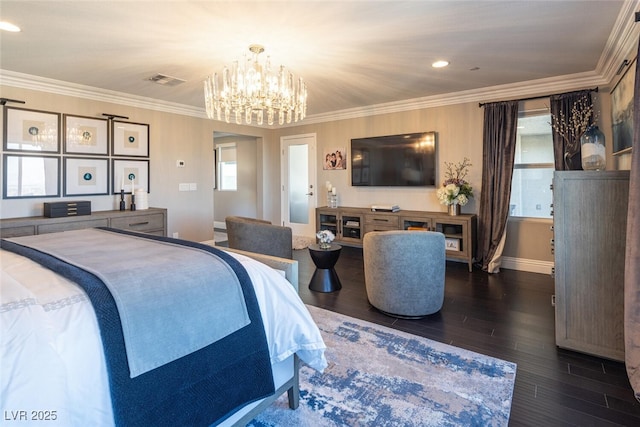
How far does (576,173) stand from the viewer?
2.36 metres

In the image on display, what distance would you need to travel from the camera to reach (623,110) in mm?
2932

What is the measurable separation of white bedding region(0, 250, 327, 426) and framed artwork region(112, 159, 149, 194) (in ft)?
12.7

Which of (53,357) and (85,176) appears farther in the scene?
(85,176)

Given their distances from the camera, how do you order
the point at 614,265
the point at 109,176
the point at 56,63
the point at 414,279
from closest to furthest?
the point at 614,265 → the point at 414,279 → the point at 56,63 → the point at 109,176

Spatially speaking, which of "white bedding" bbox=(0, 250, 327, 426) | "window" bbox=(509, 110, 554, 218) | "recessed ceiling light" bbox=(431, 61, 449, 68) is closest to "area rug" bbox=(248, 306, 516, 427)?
"white bedding" bbox=(0, 250, 327, 426)

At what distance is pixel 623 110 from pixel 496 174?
1.63m

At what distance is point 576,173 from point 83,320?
2.92m

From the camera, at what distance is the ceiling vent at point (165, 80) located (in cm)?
393

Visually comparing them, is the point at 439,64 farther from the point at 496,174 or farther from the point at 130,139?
the point at 130,139

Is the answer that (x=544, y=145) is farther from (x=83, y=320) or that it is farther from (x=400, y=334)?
(x=83, y=320)

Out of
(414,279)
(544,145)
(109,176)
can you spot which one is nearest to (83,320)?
(414,279)

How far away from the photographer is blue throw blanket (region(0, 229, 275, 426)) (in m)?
1.08

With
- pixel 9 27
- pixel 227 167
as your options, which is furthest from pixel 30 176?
pixel 227 167

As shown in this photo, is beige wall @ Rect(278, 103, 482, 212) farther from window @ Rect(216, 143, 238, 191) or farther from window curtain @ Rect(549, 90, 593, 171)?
window @ Rect(216, 143, 238, 191)
